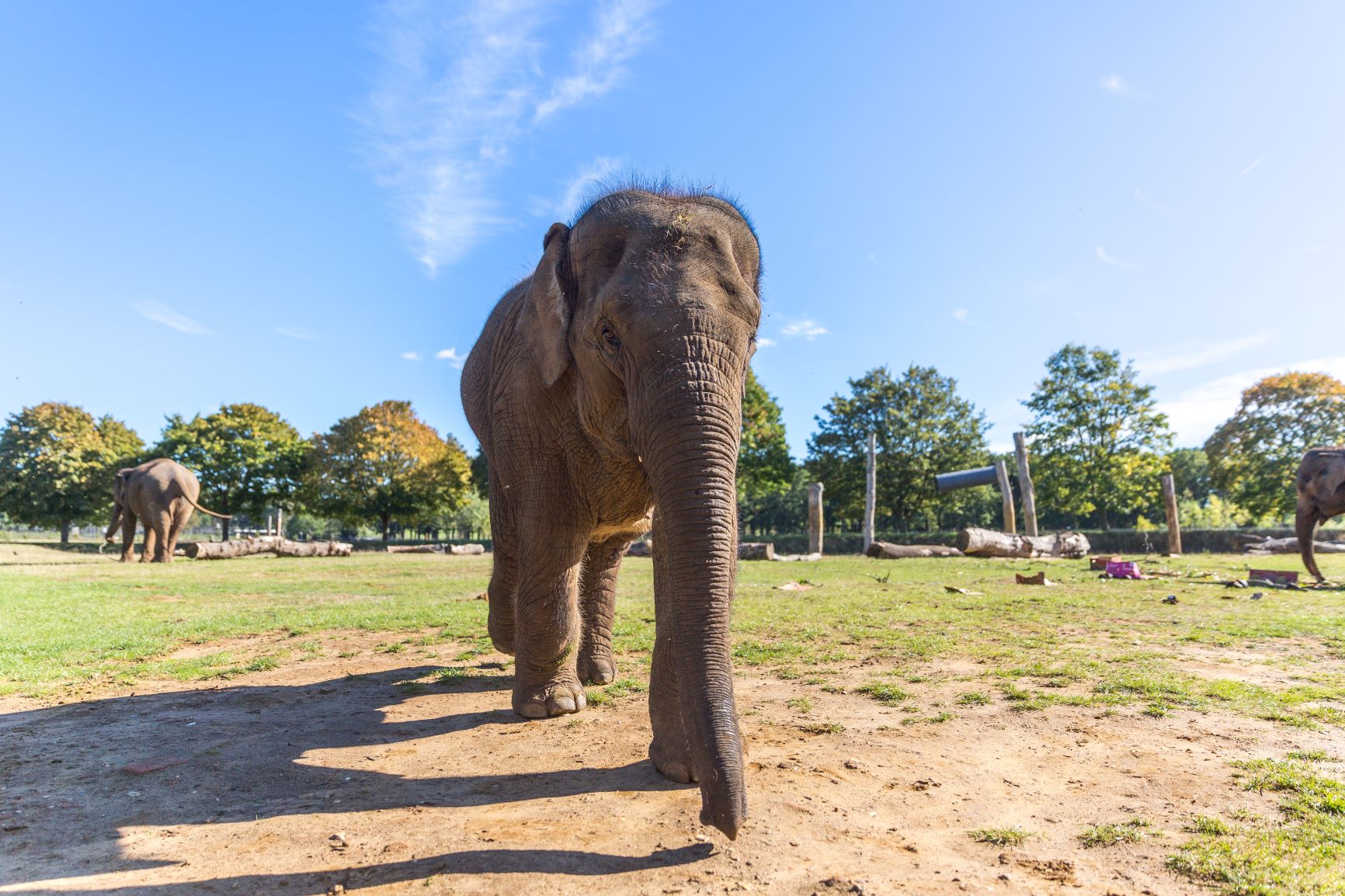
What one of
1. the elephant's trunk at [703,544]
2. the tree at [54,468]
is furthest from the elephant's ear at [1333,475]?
the tree at [54,468]

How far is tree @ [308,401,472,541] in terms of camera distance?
46688mm

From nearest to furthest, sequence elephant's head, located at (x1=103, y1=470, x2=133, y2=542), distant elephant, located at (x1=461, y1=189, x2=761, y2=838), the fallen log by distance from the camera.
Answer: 1. distant elephant, located at (x1=461, y1=189, x2=761, y2=838)
2. elephant's head, located at (x1=103, y1=470, x2=133, y2=542)
3. the fallen log

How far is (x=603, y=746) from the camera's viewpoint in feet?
14.7

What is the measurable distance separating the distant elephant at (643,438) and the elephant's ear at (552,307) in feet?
0.04

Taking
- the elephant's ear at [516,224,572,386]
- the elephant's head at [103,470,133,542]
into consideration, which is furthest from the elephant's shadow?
the elephant's head at [103,470,133,542]

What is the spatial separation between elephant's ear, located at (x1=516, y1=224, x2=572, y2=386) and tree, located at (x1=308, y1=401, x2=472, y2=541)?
44.9 m

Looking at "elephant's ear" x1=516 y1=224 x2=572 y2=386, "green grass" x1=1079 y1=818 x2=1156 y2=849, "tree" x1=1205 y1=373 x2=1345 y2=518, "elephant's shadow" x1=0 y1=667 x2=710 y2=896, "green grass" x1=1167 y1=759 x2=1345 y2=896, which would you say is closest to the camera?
"green grass" x1=1167 y1=759 x2=1345 y2=896

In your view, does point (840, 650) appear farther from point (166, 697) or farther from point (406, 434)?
point (406, 434)

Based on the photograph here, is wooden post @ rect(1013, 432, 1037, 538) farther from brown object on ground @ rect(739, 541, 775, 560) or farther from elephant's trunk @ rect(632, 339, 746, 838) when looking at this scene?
elephant's trunk @ rect(632, 339, 746, 838)

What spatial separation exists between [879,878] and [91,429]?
199ft

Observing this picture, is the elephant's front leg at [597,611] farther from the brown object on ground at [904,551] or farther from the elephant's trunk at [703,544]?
the brown object on ground at [904,551]

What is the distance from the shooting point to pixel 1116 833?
3076mm

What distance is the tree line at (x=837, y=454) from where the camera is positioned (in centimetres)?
4328

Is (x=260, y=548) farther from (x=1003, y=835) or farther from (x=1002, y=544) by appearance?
(x=1003, y=835)
